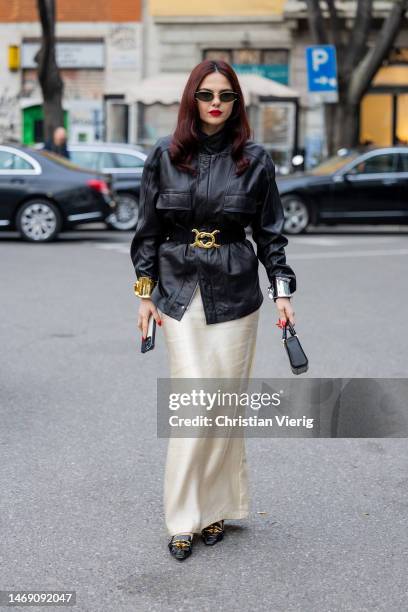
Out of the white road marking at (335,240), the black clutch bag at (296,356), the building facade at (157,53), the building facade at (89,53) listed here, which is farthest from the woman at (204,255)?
the building facade at (89,53)

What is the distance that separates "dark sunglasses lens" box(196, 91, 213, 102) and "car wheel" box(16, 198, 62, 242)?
14.2 meters

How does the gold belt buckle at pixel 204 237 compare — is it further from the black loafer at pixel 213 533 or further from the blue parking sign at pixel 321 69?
the blue parking sign at pixel 321 69

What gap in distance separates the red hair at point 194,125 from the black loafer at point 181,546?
1.31 metres

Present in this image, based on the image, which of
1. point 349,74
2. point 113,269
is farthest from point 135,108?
point 113,269

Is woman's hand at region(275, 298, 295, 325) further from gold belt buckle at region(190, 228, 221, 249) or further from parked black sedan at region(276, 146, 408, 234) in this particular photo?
parked black sedan at region(276, 146, 408, 234)

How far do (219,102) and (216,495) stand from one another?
1.43 meters

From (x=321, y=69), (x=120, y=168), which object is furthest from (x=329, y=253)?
(x=321, y=69)

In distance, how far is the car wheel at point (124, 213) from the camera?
21328 mm

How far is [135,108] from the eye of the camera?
29.4m

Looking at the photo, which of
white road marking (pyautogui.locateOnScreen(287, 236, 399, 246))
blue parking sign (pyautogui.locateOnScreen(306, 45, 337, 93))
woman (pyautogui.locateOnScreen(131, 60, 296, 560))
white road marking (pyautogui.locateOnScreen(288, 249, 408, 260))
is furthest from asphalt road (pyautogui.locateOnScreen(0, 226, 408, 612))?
blue parking sign (pyautogui.locateOnScreen(306, 45, 337, 93))

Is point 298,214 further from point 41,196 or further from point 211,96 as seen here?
point 211,96

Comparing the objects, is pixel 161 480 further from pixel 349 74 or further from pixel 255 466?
pixel 349 74

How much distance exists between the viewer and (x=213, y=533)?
4617 mm

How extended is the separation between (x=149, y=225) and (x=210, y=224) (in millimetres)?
234
